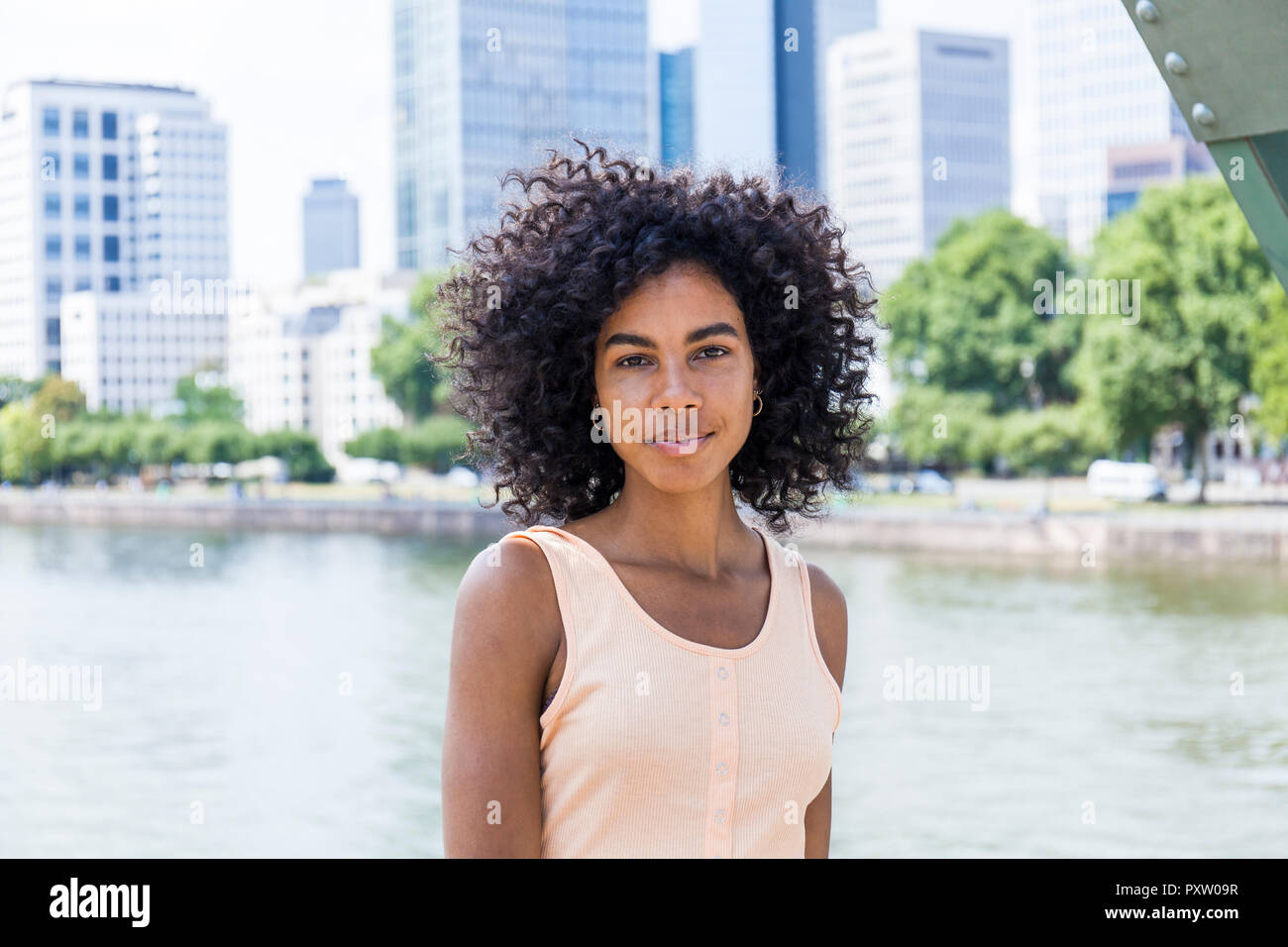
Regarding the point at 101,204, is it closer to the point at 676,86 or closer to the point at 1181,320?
the point at 676,86

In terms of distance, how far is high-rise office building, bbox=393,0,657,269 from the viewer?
71.6 metres

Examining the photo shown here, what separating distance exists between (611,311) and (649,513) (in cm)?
22

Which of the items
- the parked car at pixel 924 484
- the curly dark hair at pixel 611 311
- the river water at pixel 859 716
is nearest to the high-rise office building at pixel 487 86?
the parked car at pixel 924 484

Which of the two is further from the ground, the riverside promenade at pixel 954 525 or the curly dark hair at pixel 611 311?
the curly dark hair at pixel 611 311

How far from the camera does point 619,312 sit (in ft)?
5.37

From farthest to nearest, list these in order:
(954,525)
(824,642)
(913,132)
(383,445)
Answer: (913,132) → (383,445) → (954,525) → (824,642)

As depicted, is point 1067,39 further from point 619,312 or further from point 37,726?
point 619,312

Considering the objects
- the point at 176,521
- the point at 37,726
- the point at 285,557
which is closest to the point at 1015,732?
the point at 37,726

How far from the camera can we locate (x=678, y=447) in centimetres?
159

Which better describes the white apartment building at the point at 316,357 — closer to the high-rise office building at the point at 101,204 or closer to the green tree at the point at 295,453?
the high-rise office building at the point at 101,204

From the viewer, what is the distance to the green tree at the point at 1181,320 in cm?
2900

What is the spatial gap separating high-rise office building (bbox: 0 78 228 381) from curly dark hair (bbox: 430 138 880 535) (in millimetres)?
70335

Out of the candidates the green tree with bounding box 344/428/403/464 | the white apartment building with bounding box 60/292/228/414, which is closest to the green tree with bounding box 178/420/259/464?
the green tree with bounding box 344/428/403/464

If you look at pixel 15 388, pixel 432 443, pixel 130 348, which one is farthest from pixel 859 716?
pixel 130 348
